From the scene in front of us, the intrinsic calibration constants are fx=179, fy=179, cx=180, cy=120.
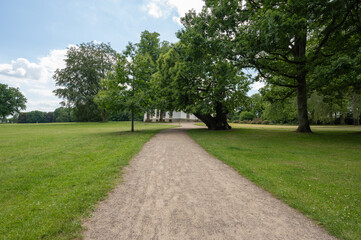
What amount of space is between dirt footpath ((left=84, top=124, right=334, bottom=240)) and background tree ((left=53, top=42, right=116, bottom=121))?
1719 inches

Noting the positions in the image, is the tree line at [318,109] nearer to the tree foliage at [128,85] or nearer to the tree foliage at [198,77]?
the tree foliage at [198,77]

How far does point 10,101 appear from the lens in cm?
5197

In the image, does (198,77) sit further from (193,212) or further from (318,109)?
(318,109)

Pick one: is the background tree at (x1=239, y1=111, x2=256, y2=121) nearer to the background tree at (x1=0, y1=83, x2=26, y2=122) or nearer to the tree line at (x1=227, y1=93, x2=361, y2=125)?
the tree line at (x1=227, y1=93, x2=361, y2=125)

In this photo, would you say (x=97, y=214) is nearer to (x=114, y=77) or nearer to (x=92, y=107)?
(x=114, y=77)

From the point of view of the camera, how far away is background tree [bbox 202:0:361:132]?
11977 mm

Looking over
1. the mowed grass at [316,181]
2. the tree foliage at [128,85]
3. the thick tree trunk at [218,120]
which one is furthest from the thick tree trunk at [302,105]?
the tree foliage at [128,85]

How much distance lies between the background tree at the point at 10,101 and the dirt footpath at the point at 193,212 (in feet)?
213

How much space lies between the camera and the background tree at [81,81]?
4316 cm

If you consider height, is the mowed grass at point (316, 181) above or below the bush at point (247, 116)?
below

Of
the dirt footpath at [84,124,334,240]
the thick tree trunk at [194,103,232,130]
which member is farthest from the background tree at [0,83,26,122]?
the dirt footpath at [84,124,334,240]

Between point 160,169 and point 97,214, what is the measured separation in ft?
10.8

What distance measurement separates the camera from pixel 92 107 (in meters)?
43.5

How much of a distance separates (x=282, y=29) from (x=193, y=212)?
12956 millimetres
